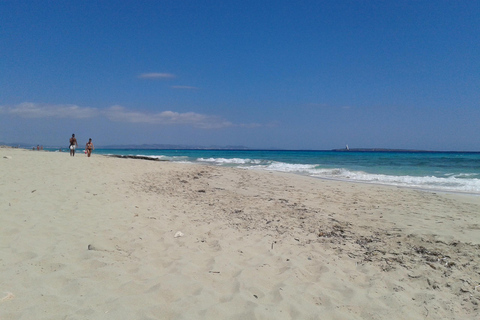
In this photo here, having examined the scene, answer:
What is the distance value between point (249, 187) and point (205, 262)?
6.19 metres

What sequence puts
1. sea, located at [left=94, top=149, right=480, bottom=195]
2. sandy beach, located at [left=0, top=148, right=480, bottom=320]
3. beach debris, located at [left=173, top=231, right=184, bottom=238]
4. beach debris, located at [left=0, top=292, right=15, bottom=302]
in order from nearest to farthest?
beach debris, located at [left=0, top=292, right=15, bottom=302], sandy beach, located at [left=0, top=148, right=480, bottom=320], beach debris, located at [left=173, top=231, right=184, bottom=238], sea, located at [left=94, top=149, right=480, bottom=195]

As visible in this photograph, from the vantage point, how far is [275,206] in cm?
675

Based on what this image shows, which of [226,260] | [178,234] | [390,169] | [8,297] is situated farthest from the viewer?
[390,169]

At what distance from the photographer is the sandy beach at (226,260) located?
103 inches

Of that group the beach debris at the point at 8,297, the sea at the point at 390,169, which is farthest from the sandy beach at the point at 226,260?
the sea at the point at 390,169

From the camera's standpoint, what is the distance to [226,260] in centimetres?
364

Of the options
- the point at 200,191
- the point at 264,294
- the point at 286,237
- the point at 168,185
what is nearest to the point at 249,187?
the point at 200,191

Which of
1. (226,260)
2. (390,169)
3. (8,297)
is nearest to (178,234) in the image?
(226,260)

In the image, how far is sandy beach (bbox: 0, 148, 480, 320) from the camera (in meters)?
2.62

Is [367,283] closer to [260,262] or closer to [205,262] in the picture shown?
[260,262]

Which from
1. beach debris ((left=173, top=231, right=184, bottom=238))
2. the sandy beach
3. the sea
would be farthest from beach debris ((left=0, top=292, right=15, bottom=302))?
the sea

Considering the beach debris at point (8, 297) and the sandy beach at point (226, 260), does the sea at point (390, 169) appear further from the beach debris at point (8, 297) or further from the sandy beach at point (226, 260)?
the beach debris at point (8, 297)

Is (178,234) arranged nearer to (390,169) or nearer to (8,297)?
(8,297)

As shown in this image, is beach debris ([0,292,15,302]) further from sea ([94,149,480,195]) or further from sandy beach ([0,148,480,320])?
sea ([94,149,480,195])
